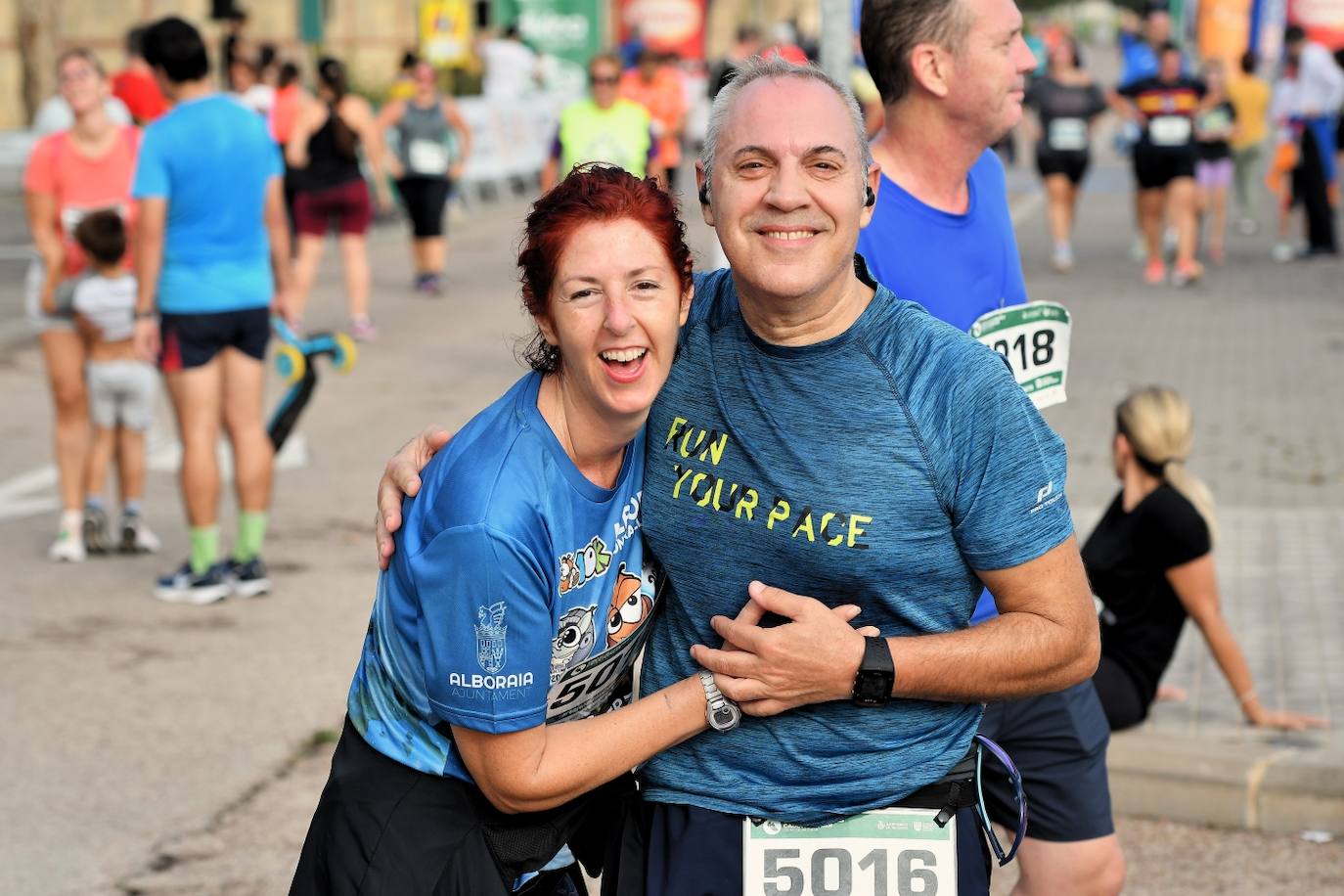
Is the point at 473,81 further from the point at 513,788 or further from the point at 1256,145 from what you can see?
the point at 513,788

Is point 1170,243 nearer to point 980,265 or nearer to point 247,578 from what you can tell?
point 247,578

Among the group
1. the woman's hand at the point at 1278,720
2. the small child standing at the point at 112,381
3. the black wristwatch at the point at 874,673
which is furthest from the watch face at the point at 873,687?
the small child standing at the point at 112,381

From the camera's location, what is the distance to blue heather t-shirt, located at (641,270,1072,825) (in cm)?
261

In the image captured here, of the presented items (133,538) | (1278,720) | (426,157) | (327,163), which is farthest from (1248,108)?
(1278,720)

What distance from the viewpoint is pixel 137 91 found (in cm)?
1404

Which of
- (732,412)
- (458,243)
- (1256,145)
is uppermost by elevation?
(732,412)

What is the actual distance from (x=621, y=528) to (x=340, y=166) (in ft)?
36.9

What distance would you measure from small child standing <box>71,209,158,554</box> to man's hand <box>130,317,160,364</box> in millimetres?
628

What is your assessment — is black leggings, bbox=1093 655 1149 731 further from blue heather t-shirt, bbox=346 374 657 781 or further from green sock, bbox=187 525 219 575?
green sock, bbox=187 525 219 575

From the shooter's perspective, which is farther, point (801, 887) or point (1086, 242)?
Result: point (1086, 242)

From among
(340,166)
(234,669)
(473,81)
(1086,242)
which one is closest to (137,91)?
(340,166)

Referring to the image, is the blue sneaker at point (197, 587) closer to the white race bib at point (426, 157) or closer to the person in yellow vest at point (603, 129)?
the person in yellow vest at point (603, 129)

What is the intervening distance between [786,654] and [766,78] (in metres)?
0.84

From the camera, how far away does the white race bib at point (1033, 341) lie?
11.4ft
